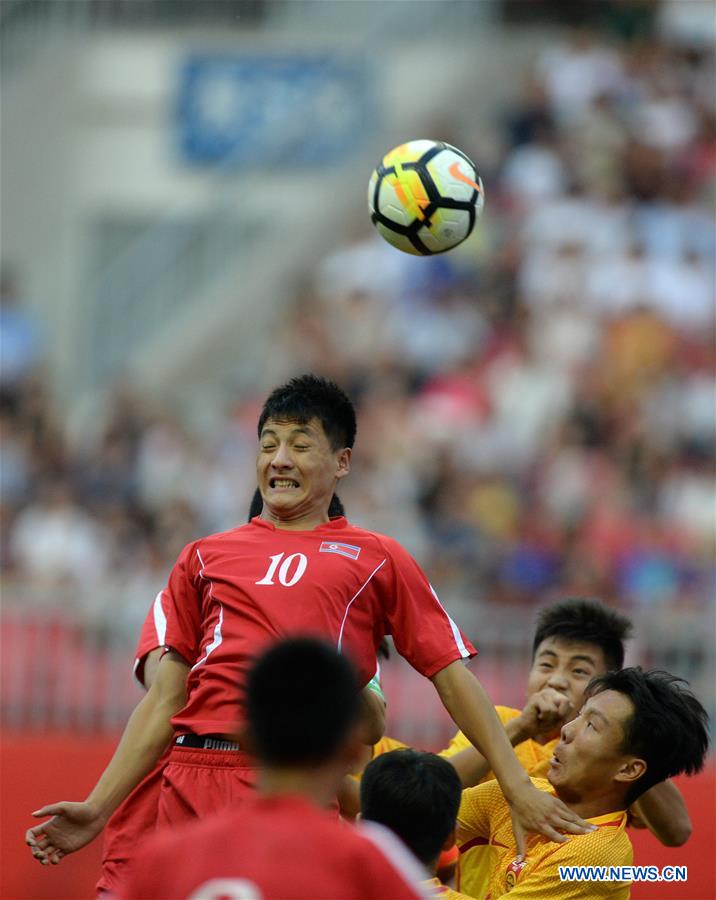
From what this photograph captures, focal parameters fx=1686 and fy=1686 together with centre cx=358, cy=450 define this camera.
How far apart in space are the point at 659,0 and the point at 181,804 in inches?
590

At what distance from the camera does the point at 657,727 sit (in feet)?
16.8

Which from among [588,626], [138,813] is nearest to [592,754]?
[588,626]

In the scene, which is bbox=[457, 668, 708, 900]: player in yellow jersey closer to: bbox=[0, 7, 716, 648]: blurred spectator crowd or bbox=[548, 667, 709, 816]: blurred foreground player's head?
bbox=[548, 667, 709, 816]: blurred foreground player's head

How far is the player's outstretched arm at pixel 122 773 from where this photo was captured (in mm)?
4750

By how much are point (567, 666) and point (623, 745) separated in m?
0.73

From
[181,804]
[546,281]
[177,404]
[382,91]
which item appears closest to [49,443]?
[177,404]

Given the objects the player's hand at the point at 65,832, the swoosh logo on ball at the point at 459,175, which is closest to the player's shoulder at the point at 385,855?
the player's hand at the point at 65,832

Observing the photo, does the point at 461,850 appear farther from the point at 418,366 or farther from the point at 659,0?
the point at 659,0

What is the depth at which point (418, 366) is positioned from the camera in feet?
47.1

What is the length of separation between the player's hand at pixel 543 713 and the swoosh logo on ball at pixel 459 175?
7.53 feet

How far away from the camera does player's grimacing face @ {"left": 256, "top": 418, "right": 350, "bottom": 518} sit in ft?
16.6

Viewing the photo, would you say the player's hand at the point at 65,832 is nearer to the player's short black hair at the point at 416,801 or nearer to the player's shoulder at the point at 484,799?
the player's short black hair at the point at 416,801

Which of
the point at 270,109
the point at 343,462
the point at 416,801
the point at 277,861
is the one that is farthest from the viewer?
the point at 270,109

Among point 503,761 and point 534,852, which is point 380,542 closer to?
point 503,761
